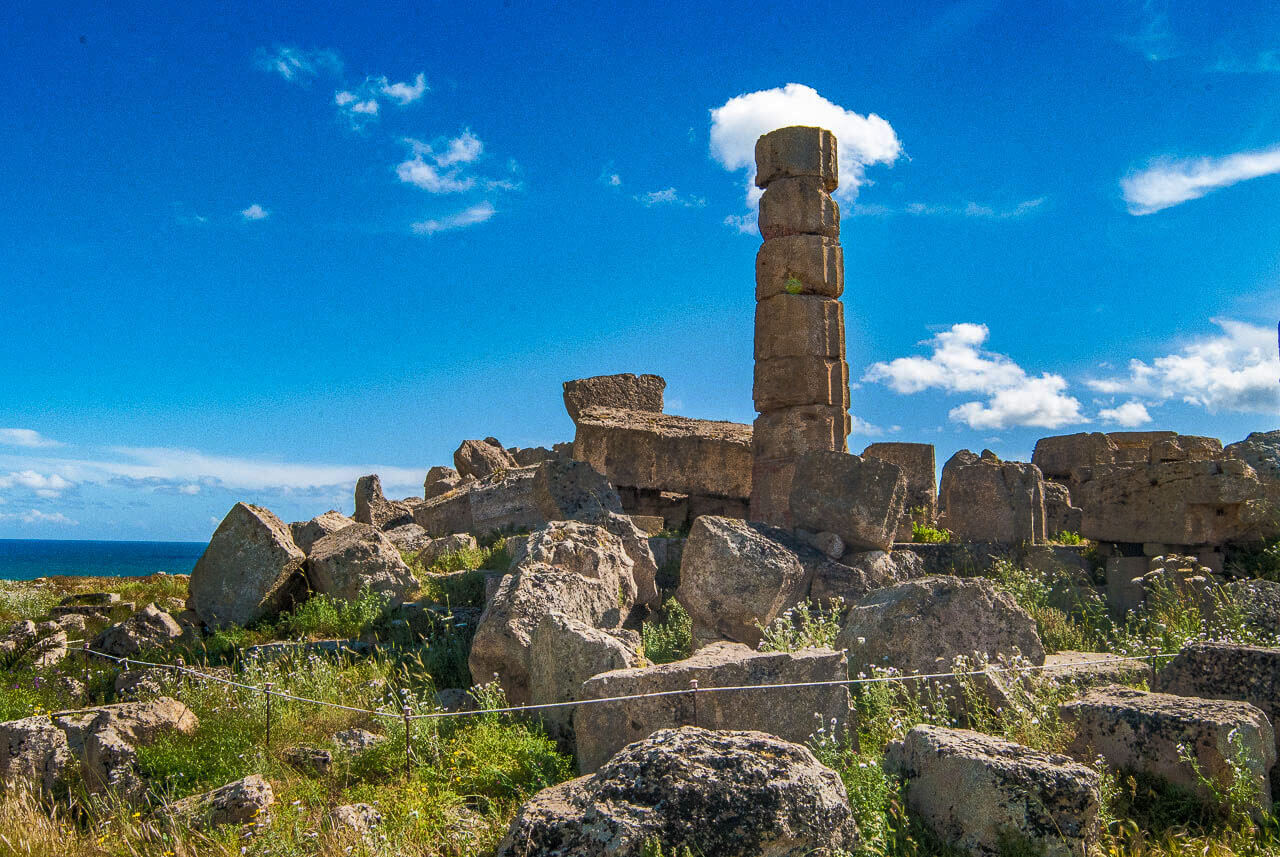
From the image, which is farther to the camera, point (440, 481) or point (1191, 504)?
point (440, 481)

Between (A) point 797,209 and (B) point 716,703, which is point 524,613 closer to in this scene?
(B) point 716,703

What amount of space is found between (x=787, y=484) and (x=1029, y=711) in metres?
8.71

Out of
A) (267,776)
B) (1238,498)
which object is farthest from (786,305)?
(267,776)

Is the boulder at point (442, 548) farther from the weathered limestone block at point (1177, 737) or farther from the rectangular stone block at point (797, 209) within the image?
the weathered limestone block at point (1177, 737)

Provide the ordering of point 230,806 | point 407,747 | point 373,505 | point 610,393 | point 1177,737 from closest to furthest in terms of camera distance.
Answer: point 1177,737 → point 230,806 → point 407,747 → point 610,393 → point 373,505

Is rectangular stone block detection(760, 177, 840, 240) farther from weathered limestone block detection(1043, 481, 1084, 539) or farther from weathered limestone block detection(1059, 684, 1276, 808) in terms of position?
weathered limestone block detection(1059, 684, 1276, 808)

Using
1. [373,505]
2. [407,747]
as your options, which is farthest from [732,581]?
[373,505]

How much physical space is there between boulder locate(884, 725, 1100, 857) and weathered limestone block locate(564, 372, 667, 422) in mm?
11742

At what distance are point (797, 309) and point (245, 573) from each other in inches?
352

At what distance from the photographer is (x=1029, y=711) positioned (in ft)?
20.4

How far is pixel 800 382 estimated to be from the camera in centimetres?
1538

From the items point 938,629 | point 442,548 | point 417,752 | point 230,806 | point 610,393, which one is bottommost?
point 230,806

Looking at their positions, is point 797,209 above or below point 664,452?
above

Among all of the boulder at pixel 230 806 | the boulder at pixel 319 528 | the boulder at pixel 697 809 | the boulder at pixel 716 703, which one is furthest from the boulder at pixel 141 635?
the boulder at pixel 697 809
